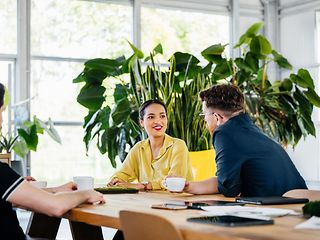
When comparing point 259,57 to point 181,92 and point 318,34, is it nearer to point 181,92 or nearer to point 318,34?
point 181,92

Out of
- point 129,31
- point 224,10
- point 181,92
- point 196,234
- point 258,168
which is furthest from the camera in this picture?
point 224,10

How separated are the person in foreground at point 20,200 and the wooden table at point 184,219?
0.17 feet

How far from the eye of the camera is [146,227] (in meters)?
1.66

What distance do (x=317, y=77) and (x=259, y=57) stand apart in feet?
8.99

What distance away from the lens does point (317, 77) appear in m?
9.27

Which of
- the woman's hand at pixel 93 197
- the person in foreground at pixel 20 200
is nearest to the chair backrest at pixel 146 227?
the person in foreground at pixel 20 200

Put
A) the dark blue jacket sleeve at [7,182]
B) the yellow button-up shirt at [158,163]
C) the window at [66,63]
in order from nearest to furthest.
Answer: the dark blue jacket sleeve at [7,182], the yellow button-up shirt at [158,163], the window at [66,63]

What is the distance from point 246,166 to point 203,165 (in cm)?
255

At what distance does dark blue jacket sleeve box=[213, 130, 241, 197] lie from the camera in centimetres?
295

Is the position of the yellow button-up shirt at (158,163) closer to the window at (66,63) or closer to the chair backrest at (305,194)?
the chair backrest at (305,194)

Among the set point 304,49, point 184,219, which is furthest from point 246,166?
point 304,49

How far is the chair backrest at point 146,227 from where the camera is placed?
158 cm

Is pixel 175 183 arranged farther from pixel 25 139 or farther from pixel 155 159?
pixel 25 139

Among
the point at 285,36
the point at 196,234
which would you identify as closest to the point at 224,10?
the point at 285,36
